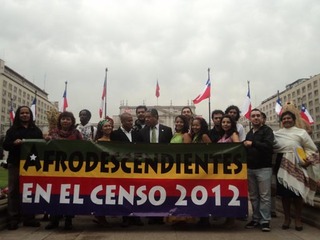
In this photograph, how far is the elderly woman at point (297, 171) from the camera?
5.23m

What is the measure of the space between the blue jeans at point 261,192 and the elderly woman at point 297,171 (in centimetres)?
21

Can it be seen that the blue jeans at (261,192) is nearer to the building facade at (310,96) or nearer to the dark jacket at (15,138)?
the dark jacket at (15,138)

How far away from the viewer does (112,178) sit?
5.34 metres

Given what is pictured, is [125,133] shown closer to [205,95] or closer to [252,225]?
[252,225]

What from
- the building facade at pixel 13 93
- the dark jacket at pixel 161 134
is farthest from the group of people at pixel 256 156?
the building facade at pixel 13 93

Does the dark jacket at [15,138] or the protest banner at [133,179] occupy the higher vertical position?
the dark jacket at [15,138]

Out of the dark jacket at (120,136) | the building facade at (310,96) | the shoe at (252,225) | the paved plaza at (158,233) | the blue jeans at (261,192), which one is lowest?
the paved plaza at (158,233)

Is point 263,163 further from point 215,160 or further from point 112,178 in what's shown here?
point 112,178

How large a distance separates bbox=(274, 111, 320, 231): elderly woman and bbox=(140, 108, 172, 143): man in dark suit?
2102 mm

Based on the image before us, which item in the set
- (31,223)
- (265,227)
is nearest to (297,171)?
(265,227)

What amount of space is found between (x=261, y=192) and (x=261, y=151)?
2.14 ft

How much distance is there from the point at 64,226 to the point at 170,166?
198 cm

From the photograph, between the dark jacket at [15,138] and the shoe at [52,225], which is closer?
the shoe at [52,225]

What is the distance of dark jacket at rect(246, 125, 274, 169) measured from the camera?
17.4 feet
